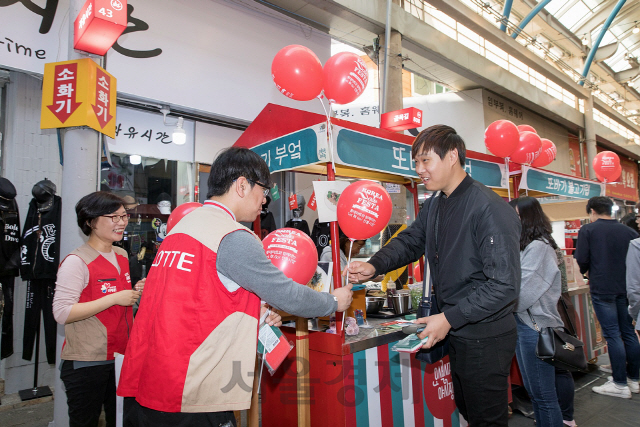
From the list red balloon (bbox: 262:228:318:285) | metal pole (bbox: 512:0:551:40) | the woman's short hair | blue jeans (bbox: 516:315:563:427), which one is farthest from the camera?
metal pole (bbox: 512:0:551:40)

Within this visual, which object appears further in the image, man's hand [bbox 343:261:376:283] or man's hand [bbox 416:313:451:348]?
man's hand [bbox 343:261:376:283]

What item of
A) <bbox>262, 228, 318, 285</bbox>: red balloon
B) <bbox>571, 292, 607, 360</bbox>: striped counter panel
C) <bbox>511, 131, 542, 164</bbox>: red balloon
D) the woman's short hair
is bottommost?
<bbox>571, 292, 607, 360</bbox>: striped counter panel

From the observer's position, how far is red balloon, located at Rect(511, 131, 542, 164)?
441cm

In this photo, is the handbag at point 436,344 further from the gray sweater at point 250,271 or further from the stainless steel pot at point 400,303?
the stainless steel pot at point 400,303

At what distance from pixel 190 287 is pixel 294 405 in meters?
1.81

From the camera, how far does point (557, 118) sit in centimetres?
1197

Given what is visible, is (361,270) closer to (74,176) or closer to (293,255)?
(293,255)

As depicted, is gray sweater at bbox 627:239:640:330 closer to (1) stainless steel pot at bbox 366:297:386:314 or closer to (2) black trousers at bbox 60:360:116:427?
(1) stainless steel pot at bbox 366:297:386:314

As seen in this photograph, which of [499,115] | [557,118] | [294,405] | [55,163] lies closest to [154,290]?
[294,405]

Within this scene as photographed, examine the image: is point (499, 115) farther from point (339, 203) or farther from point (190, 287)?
point (190, 287)

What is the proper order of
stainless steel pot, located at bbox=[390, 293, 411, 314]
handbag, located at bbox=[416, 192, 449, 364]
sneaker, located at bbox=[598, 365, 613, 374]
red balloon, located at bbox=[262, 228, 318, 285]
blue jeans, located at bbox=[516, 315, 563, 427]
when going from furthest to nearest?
sneaker, located at bbox=[598, 365, 613, 374]
stainless steel pot, located at bbox=[390, 293, 411, 314]
blue jeans, located at bbox=[516, 315, 563, 427]
red balloon, located at bbox=[262, 228, 318, 285]
handbag, located at bbox=[416, 192, 449, 364]

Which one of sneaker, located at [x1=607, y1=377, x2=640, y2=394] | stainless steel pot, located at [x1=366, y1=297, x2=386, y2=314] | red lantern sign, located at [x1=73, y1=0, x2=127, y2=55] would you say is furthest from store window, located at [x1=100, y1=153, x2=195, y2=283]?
sneaker, located at [x1=607, y1=377, x2=640, y2=394]

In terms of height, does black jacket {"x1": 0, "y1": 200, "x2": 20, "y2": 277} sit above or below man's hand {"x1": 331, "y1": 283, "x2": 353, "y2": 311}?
above

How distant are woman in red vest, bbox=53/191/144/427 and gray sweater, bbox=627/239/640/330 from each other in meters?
3.70
